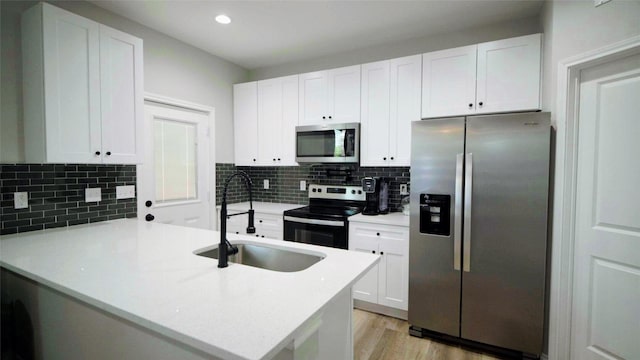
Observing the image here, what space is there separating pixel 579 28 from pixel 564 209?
112 centimetres

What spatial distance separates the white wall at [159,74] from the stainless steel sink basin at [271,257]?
158 cm

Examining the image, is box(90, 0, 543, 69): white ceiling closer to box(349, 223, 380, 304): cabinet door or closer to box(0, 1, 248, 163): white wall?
box(0, 1, 248, 163): white wall

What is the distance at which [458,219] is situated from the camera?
7.07 feet

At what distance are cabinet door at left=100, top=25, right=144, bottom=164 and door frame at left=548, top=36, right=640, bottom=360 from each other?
3009 millimetres

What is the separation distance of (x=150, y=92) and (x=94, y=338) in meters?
2.18

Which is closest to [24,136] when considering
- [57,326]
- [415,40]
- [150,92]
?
[150,92]

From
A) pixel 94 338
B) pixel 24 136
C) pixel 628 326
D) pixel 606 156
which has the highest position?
pixel 24 136

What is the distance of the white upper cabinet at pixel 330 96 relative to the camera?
9.86 feet

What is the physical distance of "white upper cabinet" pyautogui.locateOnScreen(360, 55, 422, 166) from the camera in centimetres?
273

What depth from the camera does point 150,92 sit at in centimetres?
272

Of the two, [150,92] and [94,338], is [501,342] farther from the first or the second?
[150,92]

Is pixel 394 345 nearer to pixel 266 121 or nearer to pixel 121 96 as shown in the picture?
pixel 266 121

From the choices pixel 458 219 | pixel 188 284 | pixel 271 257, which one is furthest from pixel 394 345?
pixel 188 284

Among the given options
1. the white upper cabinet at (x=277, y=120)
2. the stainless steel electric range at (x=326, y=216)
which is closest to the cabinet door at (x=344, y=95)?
the white upper cabinet at (x=277, y=120)
